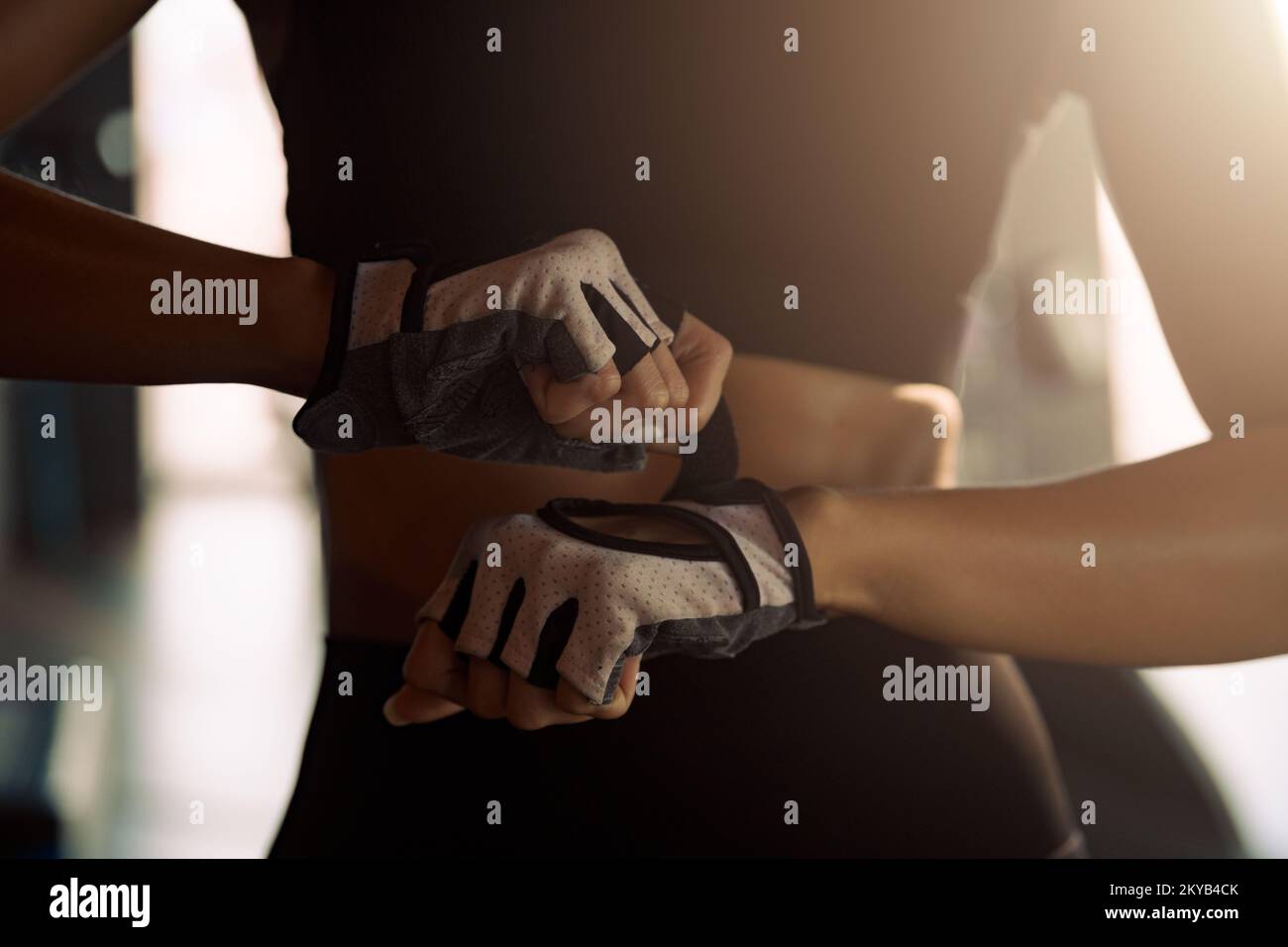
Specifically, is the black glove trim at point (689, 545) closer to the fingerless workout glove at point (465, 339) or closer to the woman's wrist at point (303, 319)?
the fingerless workout glove at point (465, 339)

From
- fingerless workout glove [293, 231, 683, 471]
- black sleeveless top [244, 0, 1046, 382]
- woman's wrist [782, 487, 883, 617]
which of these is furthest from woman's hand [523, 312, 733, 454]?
black sleeveless top [244, 0, 1046, 382]

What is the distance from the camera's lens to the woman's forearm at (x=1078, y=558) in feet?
2.35

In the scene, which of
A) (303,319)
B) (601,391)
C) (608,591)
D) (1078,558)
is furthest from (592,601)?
(1078,558)

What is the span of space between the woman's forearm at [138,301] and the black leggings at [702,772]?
10.7 inches

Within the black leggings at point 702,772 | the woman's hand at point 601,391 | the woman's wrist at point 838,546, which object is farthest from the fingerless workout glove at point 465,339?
the black leggings at point 702,772

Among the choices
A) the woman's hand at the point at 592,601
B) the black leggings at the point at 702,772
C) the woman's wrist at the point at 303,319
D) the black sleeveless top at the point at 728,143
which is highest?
the black sleeveless top at the point at 728,143

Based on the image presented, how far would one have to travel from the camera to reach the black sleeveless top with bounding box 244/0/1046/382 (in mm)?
813

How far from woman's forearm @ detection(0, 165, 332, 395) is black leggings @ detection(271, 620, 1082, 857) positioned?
10.7 inches

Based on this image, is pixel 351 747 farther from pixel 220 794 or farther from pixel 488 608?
pixel 488 608

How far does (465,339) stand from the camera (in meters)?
0.59

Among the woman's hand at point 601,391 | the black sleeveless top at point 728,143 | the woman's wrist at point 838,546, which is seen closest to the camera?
the woman's hand at point 601,391

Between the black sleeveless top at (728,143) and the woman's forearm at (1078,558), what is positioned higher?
the black sleeveless top at (728,143)

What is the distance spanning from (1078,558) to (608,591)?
369 mm

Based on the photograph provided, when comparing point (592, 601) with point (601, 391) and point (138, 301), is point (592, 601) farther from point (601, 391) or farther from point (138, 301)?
point (138, 301)
